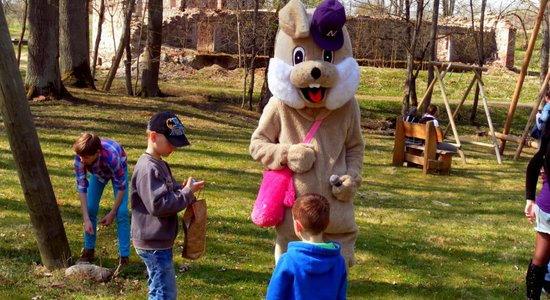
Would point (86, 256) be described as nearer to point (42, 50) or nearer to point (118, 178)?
point (118, 178)

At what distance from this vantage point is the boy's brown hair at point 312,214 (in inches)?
152

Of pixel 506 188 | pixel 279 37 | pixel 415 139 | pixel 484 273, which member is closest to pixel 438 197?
pixel 506 188

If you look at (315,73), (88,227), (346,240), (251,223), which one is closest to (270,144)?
(315,73)

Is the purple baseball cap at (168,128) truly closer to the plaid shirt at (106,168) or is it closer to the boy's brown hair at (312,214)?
the boy's brown hair at (312,214)

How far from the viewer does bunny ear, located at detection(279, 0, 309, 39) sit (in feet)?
17.4

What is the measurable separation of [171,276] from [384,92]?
29.1 m

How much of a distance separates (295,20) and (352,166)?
3.70 feet

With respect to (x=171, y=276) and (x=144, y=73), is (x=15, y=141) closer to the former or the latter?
(x=171, y=276)

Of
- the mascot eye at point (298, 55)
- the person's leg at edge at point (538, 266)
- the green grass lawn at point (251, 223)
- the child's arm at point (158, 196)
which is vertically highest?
the mascot eye at point (298, 55)

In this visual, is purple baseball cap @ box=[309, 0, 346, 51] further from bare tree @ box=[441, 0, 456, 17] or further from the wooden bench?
bare tree @ box=[441, 0, 456, 17]

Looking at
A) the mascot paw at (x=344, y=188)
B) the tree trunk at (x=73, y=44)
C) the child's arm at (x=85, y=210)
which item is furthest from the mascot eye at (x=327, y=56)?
the tree trunk at (x=73, y=44)

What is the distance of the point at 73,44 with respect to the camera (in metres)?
21.3

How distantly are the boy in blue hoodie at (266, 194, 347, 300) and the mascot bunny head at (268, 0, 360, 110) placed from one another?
4.68 ft

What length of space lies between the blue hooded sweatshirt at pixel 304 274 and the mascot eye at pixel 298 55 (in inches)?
75.7
